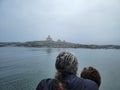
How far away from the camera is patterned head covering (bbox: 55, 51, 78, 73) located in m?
2.41

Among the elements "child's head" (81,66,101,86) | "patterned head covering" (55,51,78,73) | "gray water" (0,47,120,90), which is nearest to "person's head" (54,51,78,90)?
"patterned head covering" (55,51,78,73)

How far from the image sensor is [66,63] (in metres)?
2.41

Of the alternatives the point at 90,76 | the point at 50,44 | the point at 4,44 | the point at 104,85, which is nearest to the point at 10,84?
the point at 104,85

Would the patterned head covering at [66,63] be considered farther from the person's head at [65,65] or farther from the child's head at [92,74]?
the child's head at [92,74]

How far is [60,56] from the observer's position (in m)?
2.45

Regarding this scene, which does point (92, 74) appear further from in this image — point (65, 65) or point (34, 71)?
point (34, 71)

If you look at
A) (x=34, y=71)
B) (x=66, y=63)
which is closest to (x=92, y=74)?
(x=66, y=63)

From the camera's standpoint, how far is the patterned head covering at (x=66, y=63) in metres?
2.41

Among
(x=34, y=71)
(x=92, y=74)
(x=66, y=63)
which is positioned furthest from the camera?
Answer: (x=34, y=71)

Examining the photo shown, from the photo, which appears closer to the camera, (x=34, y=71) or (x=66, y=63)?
(x=66, y=63)

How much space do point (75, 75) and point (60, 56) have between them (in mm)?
305

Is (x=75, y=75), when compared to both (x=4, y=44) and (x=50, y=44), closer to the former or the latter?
(x=50, y=44)

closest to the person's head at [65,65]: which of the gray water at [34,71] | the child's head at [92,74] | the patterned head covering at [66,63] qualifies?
the patterned head covering at [66,63]

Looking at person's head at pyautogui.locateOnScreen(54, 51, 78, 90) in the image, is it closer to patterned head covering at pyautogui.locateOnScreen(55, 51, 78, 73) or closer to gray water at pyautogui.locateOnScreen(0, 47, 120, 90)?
patterned head covering at pyautogui.locateOnScreen(55, 51, 78, 73)
